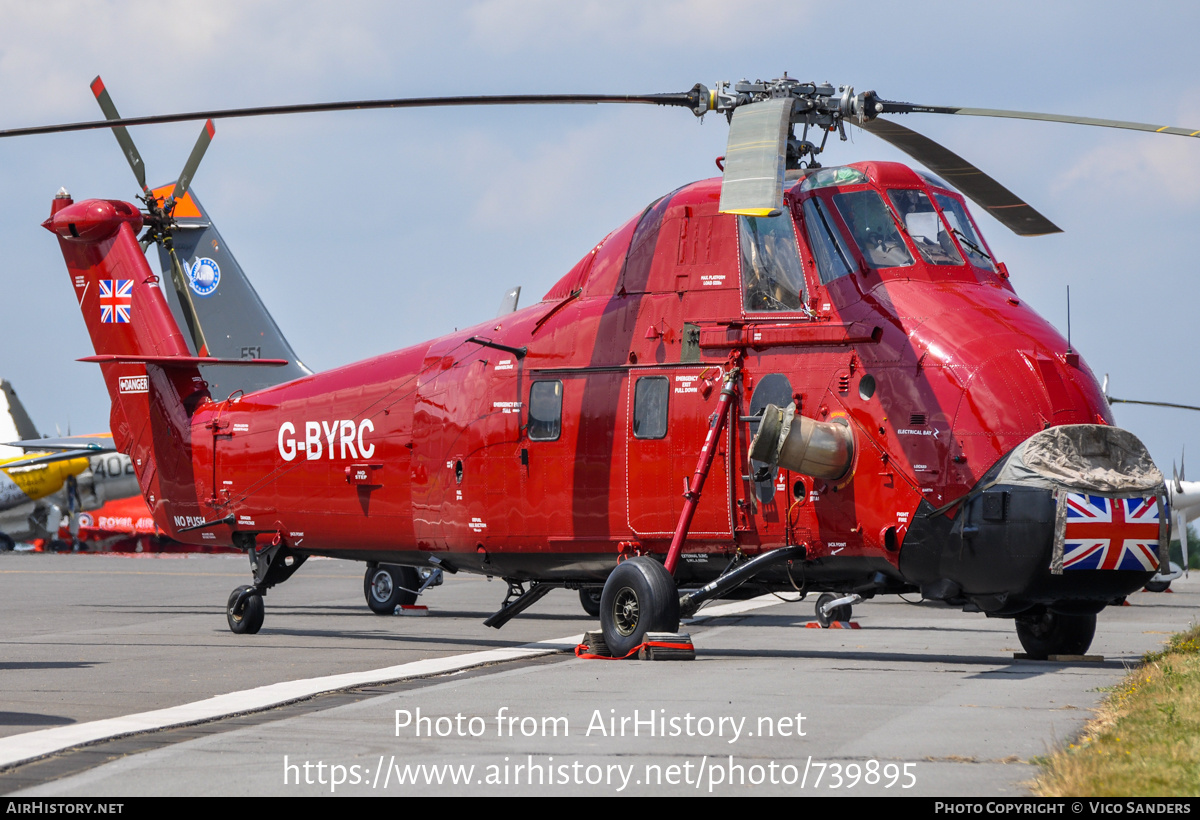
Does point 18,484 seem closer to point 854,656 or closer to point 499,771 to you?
point 854,656

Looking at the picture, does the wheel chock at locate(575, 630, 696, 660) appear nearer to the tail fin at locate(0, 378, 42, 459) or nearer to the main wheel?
the main wheel

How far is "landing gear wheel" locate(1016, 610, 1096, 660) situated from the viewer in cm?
1348

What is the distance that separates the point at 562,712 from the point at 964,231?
716 cm

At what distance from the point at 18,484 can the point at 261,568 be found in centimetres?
3886

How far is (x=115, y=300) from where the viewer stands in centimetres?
2014

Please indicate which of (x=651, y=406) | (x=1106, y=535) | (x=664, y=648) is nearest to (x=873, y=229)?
(x=651, y=406)

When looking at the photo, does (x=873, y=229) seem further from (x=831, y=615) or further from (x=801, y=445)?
(x=831, y=615)

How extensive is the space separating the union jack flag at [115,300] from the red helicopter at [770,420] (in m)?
4.46

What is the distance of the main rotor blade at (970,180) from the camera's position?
14.1m

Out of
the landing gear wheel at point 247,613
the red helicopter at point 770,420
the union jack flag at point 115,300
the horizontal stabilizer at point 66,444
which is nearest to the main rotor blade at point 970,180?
the red helicopter at point 770,420

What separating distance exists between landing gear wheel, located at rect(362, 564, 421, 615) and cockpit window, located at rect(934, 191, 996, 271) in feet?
41.9

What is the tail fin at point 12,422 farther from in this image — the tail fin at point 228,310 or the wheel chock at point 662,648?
the wheel chock at point 662,648
